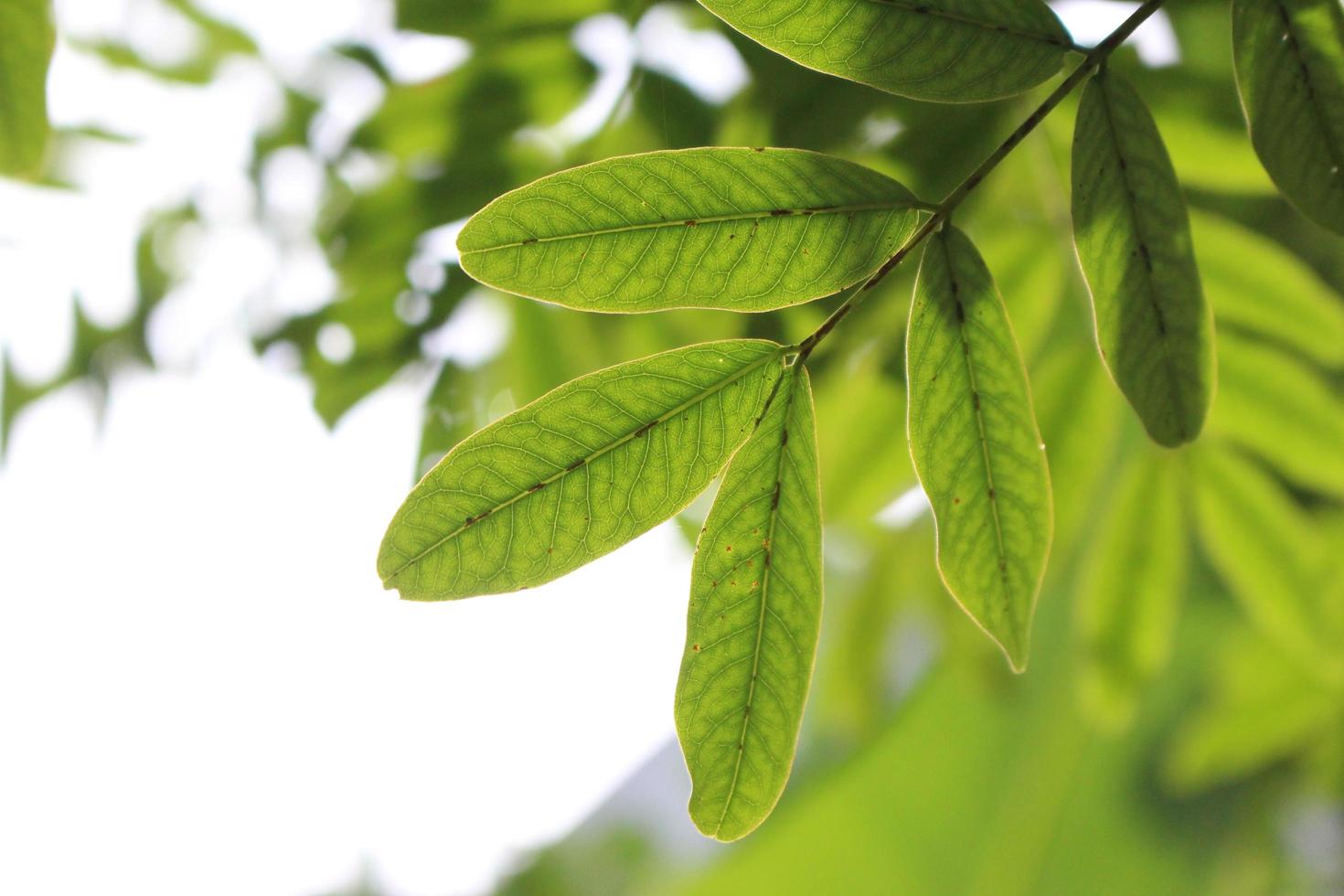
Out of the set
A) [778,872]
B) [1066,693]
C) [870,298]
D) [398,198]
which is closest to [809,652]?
[870,298]

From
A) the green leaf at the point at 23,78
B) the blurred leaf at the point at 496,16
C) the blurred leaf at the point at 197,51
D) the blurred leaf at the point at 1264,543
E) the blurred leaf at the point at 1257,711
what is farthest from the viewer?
the blurred leaf at the point at 1257,711

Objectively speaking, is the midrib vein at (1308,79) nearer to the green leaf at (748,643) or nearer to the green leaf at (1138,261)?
the green leaf at (1138,261)

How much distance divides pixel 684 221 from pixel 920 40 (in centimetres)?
15

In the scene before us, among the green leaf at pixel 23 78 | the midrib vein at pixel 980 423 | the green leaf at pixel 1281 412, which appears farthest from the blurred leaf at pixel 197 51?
the green leaf at pixel 1281 412

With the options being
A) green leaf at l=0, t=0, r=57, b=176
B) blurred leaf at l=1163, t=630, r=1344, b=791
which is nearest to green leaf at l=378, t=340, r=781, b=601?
green leaf at l=0, t=0, r=57, b=176

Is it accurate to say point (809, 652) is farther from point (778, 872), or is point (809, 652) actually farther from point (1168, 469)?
point (778, 872)

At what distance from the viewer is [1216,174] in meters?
0.92

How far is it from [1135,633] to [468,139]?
0.91 m

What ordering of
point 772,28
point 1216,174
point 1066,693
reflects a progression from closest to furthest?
point 772,28 → point 1216,174 → point 1066,693

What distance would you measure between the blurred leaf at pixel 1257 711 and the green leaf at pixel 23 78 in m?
1.62

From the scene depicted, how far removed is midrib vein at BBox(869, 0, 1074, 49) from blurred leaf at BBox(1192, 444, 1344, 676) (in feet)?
2.27

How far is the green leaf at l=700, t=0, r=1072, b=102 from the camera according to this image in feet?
1.70

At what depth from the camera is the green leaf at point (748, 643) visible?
1.77 feet

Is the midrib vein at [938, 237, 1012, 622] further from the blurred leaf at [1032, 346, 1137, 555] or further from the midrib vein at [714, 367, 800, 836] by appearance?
the blurred leaf at [1032, 346, 1137, 555]
